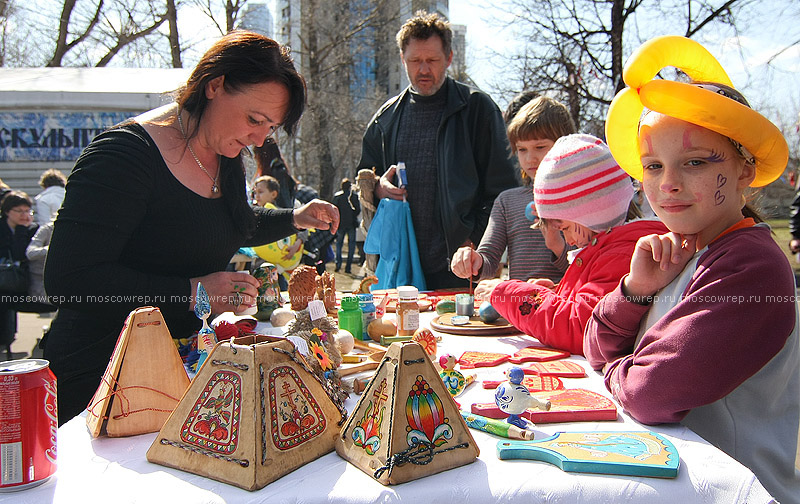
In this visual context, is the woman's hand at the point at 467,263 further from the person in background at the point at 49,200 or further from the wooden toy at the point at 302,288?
the person in background at the point at 49,200

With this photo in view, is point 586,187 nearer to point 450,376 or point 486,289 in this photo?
point 486,289

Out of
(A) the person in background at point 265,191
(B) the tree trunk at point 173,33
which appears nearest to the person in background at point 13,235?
(A) the person in background at point 265,191

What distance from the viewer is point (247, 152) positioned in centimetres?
213

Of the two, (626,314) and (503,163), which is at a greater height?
(503,163)

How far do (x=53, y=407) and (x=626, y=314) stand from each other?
1.18m

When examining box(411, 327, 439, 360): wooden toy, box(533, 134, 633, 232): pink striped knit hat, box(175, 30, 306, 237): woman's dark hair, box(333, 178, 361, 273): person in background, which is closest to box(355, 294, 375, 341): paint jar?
box(411, 327, 439, 360): wooden toy

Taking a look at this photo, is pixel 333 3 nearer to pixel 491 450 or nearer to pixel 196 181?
pixel 196 181

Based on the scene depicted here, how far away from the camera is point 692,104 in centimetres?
106

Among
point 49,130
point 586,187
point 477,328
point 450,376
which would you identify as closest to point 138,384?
point 450,376

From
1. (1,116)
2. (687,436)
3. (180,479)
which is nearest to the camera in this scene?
(180,479)

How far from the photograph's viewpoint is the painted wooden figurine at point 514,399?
111 centimetres

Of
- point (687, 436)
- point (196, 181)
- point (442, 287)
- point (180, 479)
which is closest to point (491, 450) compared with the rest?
point (687, 436)

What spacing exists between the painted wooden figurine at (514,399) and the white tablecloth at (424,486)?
0.42 feet

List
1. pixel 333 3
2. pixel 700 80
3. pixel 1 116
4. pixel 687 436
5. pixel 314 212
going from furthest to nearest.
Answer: pixel 333 3 < pixel 1 116 < pixel 314 212 < pixel 700 80 < pixel 687 436
